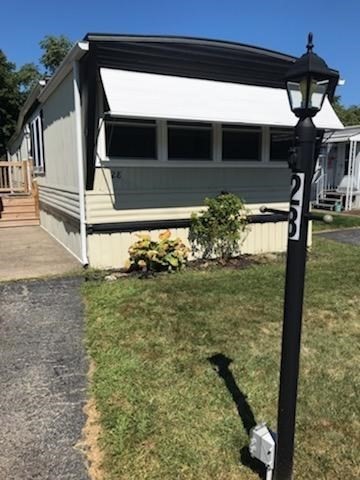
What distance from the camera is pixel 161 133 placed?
684 centimetres

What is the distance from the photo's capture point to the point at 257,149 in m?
7.90

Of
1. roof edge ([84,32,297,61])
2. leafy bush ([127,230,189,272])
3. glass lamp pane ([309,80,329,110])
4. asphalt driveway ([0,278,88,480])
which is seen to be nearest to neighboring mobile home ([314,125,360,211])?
roof edge ([84,32,297,61])

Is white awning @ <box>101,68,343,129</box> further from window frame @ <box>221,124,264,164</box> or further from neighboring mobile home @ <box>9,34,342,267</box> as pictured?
window frame @ <box>221,124,264,164</box>

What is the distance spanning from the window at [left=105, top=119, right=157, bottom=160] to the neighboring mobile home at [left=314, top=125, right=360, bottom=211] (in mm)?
10012

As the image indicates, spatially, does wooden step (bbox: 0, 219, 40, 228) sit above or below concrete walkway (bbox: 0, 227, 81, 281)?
above

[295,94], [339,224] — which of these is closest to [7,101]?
[339,224]

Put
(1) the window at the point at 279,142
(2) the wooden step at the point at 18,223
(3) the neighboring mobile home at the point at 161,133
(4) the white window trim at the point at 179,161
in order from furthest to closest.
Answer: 1. (2) the wooden step at the point at 18,223
2. (1) the window at the point at 279,142
3. (4) the white window trim at the point at 179,161
4. (3) the neighboring mobile home at the point at 161,133

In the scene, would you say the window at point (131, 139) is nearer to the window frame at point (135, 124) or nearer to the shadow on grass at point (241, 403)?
the window frame at point (135, 124)

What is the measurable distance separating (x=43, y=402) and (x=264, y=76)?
634 centimetres

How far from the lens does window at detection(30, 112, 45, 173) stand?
10891mm

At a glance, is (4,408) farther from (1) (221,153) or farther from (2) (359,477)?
(1) (221,153)

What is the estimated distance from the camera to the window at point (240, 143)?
7.53m

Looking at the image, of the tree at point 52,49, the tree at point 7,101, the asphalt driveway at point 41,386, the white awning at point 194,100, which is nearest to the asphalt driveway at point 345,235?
the white awning at point 194,100

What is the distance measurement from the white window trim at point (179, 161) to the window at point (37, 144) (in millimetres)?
4927
